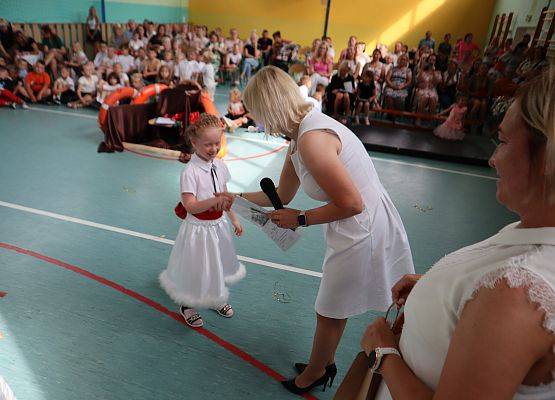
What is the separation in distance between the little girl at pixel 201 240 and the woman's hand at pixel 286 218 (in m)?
0.54

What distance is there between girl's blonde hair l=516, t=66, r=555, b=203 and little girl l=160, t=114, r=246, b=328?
1.87 m

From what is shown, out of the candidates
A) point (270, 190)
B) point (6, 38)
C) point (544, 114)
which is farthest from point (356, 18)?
point (544, 114)

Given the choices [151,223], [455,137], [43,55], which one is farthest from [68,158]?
[455,137]

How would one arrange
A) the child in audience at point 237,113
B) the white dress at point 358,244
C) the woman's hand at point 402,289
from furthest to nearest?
the child in audience at point 237,113, the white dress at point 358,244, the woman's hand at point 402,289

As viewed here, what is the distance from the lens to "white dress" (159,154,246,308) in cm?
262

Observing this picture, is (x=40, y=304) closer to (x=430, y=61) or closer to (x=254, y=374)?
(x=254, y=374)

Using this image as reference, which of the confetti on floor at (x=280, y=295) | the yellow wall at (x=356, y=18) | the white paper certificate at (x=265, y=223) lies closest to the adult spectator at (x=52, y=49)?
the yellow wall at (x=356, y=18)

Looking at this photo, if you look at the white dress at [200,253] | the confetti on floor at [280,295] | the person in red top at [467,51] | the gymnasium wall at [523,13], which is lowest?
the confetti on floor at [280,295]

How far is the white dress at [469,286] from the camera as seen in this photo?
71cm

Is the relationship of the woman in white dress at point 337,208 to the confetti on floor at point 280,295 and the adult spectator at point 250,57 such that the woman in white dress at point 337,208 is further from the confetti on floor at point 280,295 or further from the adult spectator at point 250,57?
the adult spectator at point 250,57

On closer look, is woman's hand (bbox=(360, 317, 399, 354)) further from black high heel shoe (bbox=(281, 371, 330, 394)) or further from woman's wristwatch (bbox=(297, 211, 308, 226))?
black high heel shoe (bbox=(281, 371, 330, 394))

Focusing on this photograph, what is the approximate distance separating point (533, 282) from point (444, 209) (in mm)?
4696

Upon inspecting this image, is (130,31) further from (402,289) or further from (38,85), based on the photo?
(402,289)

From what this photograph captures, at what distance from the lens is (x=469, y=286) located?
0.80 metres
